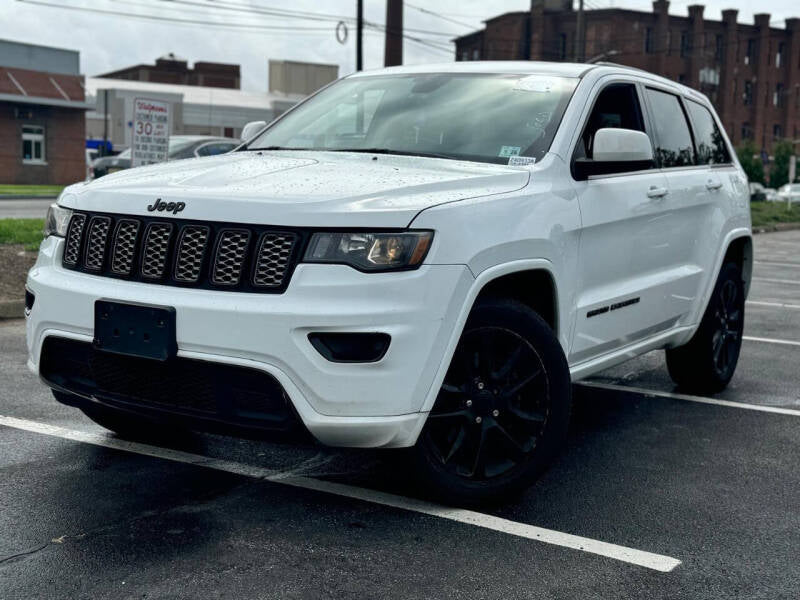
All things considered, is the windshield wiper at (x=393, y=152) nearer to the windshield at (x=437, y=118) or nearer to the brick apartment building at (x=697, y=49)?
the windshield at (x=437, y=118)

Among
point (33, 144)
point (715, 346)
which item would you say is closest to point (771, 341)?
point (715, 346)

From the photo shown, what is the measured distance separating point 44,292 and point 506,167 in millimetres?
1913

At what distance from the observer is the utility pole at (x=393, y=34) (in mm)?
29609

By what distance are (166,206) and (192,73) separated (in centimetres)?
10011

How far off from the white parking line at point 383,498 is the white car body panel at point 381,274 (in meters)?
0.50

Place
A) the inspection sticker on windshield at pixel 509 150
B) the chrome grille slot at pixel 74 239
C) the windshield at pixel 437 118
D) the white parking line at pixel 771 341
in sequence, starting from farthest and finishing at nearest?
the white parking line at pixel 771 341 < the windshield at pixel 437 118 < the inspection sticker on windshield at pixel 509 150 < the chrome grille slot at pixel 74 239

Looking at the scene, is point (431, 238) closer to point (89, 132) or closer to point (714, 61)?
point (89, 132)

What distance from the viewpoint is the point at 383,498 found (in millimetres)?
4219

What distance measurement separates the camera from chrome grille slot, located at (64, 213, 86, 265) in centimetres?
409

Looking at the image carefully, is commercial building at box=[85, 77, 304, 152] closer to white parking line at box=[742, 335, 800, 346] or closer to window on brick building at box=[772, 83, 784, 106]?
window on brick building at box=[772, 83, 784, 106]

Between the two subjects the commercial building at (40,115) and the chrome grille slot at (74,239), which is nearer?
the chrome grille slot at (74,239)

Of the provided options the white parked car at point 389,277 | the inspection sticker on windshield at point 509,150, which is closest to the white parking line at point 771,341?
the white parked car at point 389,277

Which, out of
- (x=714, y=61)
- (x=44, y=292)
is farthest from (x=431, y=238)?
(x=714, y=61)

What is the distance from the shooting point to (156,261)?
3818 millimetres
